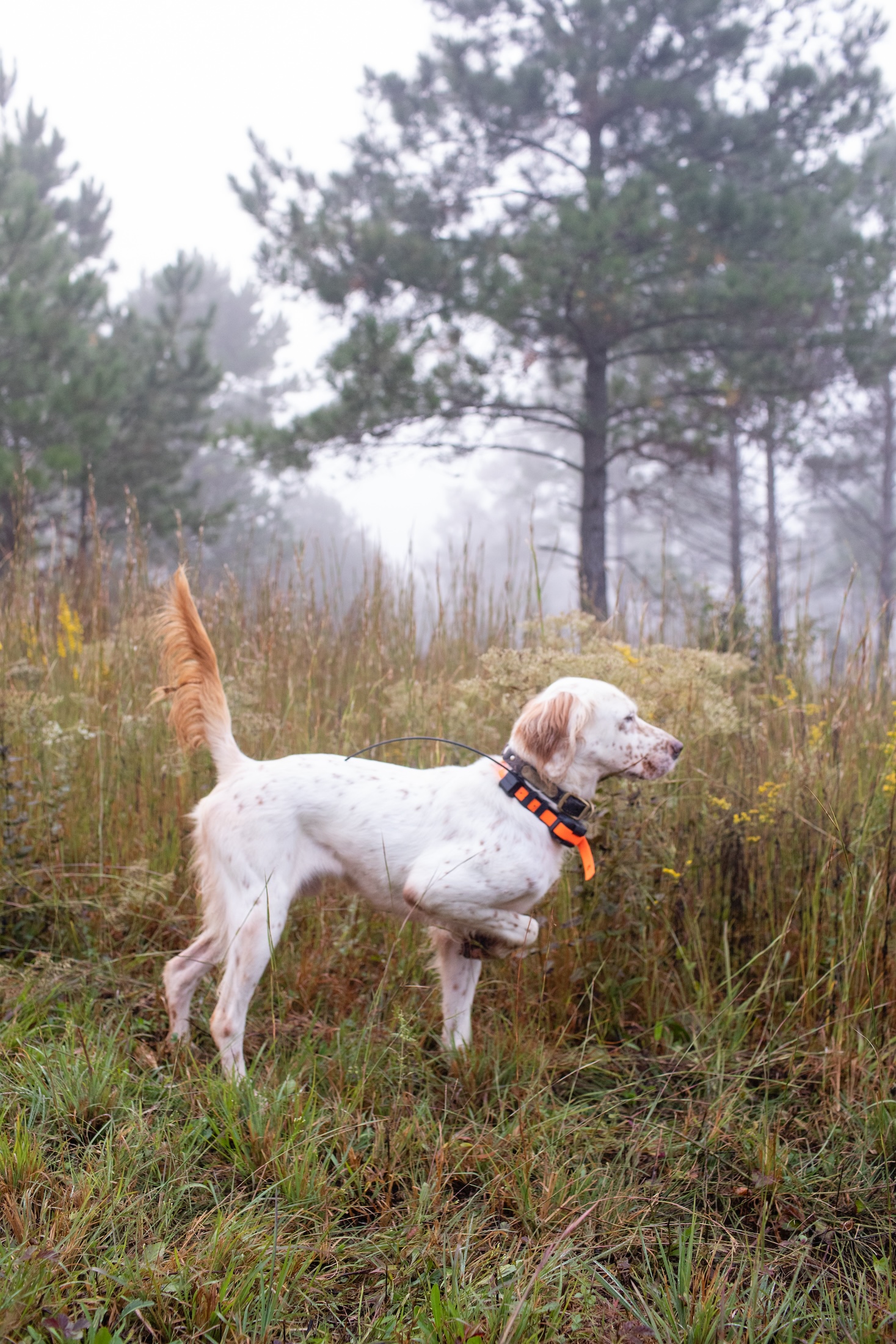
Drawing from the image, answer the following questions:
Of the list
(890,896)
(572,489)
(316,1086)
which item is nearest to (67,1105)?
(316,1086)

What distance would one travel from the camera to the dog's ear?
2.53m

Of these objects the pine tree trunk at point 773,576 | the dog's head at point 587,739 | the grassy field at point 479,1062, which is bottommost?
the grassy field at point 479,1062

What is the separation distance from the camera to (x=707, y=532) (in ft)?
113

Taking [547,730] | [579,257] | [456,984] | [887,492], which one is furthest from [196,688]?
[887,492]

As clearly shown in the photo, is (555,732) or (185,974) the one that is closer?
(555,732)

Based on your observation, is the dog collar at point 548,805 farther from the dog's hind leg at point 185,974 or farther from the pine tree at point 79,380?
the pine tree at point 79,380

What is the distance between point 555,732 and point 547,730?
2 cm

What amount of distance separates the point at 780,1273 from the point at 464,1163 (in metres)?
0.70

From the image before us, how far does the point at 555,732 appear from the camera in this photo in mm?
2543

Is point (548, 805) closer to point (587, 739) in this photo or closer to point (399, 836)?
point (587, 739)

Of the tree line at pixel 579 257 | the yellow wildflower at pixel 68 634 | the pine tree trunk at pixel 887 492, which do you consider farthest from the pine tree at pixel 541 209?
the pine tree trunk at pixel 887 492

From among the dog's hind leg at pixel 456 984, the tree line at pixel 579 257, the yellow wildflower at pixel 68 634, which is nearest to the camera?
the dog's hind leg at pixel 456 984

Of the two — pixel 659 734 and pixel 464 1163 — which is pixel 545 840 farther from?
pixel 464 1163

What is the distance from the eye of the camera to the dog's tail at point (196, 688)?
277cm
